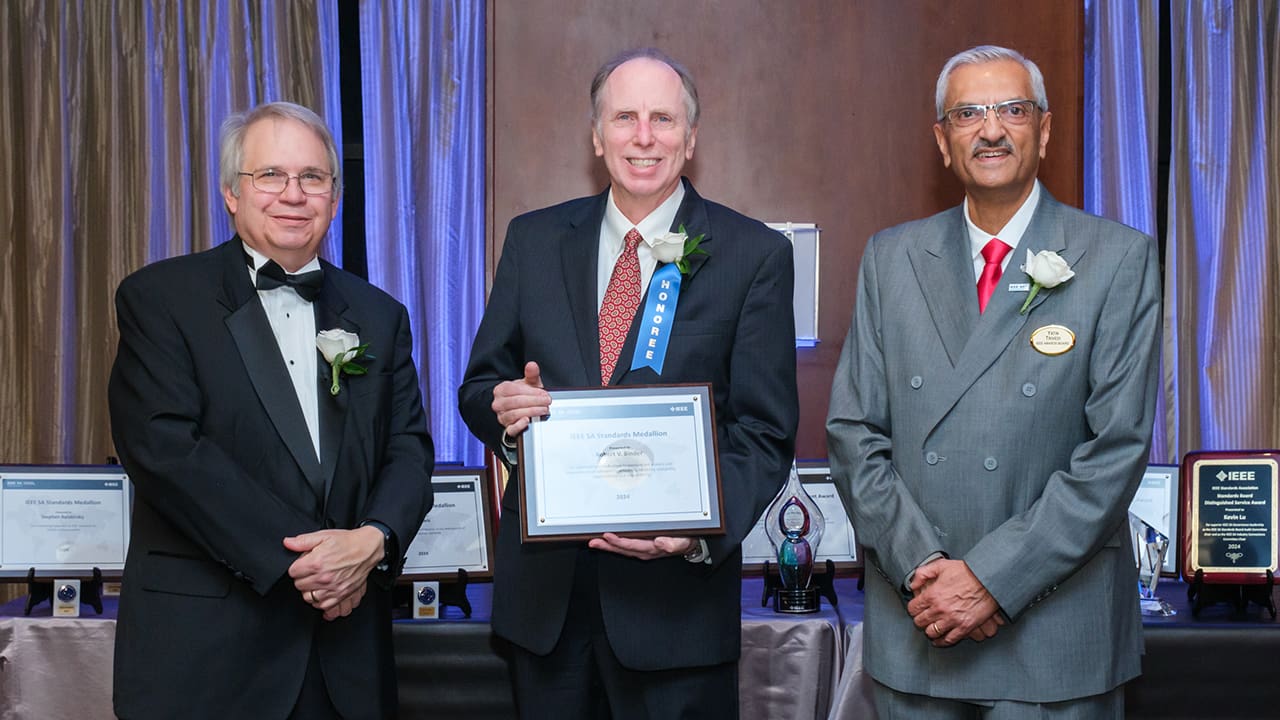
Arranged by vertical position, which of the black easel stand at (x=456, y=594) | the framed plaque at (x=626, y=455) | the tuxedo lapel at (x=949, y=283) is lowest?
the black easel stand at (x=456, y=594)

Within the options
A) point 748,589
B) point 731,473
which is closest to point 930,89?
point 748,589

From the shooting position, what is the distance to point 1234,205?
3.64 metres

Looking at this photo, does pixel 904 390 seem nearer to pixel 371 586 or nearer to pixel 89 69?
pixel 371 586

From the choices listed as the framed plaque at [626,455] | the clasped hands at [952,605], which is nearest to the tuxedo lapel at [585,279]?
the framed plaque at [626,455]

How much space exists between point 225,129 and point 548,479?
0.98m

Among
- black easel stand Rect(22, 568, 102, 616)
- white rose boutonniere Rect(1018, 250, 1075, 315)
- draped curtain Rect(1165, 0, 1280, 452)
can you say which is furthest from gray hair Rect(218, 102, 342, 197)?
draped curtain Rect(1165, 0, 1280, 452)

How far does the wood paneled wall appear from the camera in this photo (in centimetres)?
335

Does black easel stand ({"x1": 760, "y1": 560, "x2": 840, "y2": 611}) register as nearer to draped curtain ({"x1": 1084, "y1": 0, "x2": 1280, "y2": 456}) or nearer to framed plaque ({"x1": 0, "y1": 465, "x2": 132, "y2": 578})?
draped curtain ({"x1": 1084, "y1": 0, "x2": 1280, "y2": 456})

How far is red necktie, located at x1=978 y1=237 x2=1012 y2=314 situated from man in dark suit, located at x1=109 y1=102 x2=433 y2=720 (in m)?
1.17

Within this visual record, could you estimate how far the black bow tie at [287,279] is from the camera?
2.14 meters

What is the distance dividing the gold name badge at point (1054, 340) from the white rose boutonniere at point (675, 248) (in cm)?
65

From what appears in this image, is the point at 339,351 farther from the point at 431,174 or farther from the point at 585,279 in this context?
the point at 431,174

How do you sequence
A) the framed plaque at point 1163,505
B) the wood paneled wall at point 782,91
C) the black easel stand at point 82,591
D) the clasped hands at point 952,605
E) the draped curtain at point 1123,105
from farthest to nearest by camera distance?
the draped curtain at point 1123,105
the wood paneled wall at point 782,91
the framed plaque at point 1163,505
the black easel stand at point 82,591
the clasped hands at point 952,605

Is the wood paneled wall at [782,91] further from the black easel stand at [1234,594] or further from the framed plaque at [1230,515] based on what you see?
the black easel stand at [1234,594]
